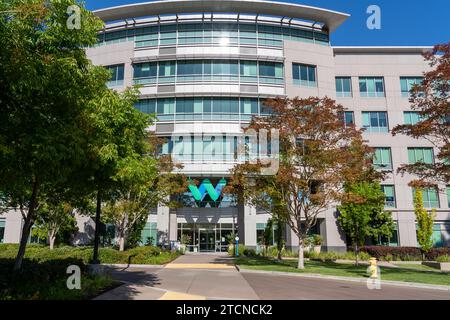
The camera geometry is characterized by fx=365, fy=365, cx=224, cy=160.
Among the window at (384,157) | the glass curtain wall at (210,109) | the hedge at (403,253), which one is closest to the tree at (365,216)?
A: the hedge at (403,253)

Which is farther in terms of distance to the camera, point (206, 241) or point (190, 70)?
point (206, 241)

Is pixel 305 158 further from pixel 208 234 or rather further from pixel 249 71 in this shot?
pixel 208 234

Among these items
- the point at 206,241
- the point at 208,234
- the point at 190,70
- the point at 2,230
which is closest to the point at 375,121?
the point at 190,70

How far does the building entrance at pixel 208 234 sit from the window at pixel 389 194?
54.4 feet

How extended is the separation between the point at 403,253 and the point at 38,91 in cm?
3213

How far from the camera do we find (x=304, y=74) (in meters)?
40.1

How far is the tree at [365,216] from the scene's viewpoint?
2972 centimetres

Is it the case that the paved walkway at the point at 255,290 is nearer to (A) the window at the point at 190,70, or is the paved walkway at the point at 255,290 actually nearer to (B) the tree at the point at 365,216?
(B) the tree at the point at 365,216

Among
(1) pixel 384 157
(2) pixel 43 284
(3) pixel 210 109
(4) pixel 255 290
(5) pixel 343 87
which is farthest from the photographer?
(5) pixel 343 87

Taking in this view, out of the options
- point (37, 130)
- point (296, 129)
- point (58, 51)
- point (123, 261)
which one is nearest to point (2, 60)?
point (37, 130)

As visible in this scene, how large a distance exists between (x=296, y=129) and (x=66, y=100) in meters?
15.1

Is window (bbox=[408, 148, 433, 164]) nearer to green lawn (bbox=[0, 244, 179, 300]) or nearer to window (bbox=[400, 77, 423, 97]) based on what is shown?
window (bbox=[400, 77, 423, 97])

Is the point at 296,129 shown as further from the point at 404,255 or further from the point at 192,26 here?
the point at 192,26
